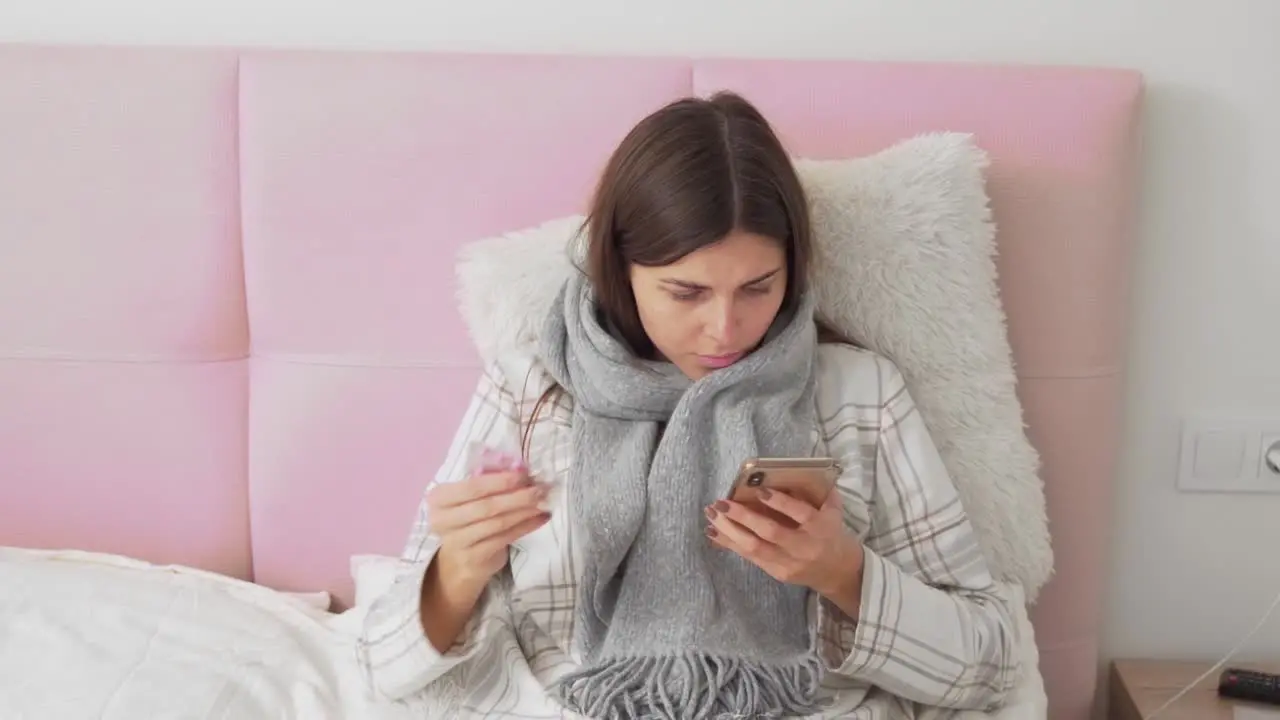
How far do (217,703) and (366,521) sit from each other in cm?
29

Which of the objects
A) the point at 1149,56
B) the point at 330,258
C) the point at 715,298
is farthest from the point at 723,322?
the point at 1149,56

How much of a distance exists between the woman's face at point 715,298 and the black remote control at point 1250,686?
0.68 metres

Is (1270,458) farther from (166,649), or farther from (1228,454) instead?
(166,649)

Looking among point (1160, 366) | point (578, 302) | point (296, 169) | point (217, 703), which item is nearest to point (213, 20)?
point (296, 169)

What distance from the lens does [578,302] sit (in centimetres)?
122

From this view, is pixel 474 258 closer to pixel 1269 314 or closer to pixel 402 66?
pixel 402 66

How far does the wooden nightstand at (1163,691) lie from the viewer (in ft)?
4.58

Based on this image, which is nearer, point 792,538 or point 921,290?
point 792,538

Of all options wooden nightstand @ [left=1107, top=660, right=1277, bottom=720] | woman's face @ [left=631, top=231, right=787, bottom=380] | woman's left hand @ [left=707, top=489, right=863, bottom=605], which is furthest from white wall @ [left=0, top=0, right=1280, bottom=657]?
woman's left hand @ [left=707, top=489, right=863, bottom=605]

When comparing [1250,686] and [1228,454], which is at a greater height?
[1228,454]

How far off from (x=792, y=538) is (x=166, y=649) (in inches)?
26.2

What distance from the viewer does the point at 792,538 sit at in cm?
107

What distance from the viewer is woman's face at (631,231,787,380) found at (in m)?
1.12

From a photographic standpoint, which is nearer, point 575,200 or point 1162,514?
point 575,200
